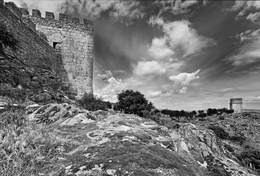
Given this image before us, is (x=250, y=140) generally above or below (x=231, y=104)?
below

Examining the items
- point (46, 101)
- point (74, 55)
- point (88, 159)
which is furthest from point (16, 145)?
point (74, 55)

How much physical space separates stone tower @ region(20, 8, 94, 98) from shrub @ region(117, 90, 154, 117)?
531cm

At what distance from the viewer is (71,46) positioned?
471 inches

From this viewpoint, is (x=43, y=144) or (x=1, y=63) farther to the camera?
(x=1, y=63)

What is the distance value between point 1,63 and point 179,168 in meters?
6.80

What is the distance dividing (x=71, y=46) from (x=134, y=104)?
9.25 metres

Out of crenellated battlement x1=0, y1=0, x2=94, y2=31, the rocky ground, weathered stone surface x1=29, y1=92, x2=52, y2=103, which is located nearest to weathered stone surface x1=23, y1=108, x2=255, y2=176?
the rocky ground

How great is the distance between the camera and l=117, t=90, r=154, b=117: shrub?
50.4ft

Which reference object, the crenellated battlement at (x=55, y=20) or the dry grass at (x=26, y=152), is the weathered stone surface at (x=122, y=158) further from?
the crenellated battlement at (x=55, y=20)

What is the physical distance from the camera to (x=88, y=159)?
153 cm

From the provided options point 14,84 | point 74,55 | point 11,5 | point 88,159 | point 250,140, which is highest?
point 11,5

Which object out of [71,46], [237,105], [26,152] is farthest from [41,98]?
[237,105]

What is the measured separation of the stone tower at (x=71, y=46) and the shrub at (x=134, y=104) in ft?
17.4

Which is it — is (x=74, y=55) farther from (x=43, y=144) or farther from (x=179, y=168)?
(x=179, y=168)
